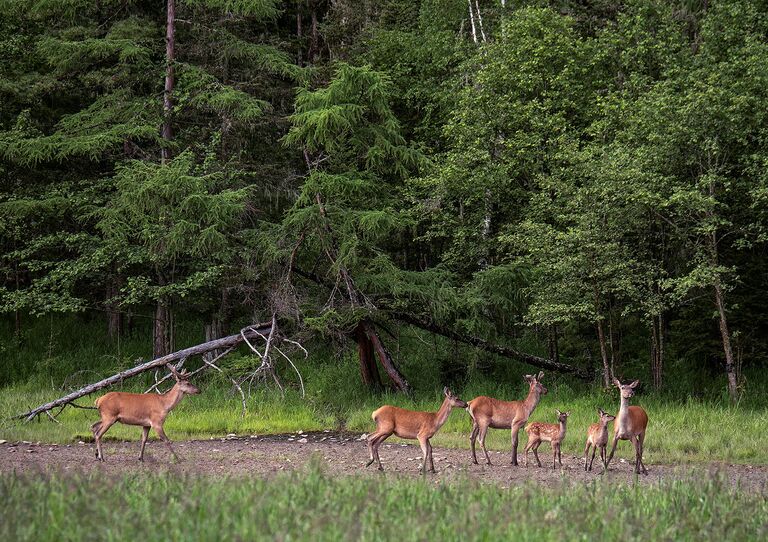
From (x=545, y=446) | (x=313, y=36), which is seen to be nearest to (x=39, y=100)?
(x=313, y=36)

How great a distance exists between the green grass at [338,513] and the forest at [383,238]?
392cm

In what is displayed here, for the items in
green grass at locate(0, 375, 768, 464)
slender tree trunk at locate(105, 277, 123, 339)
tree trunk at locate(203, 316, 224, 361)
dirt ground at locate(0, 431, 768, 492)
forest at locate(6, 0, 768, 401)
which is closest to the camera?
dirt ground at locate(0, 431, 768, 492)

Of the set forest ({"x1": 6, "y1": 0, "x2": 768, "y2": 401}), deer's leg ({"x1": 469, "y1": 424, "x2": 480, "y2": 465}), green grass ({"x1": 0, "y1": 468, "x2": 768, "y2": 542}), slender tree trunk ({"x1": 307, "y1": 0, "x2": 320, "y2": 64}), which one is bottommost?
deer's leg ({"x1": 469, "y1": 424, "x2": 480, "y2": 465})

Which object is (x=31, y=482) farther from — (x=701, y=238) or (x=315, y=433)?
(x=701, y=238)

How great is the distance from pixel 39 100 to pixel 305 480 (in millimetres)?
19594

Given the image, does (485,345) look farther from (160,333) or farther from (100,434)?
(100,434)

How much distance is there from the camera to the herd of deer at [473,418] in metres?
12.3

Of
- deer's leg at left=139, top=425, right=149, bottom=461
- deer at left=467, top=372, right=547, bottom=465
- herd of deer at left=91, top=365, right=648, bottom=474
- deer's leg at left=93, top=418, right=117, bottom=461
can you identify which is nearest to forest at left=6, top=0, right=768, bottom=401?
deer at left=467, top=372, right=547, bottom=465

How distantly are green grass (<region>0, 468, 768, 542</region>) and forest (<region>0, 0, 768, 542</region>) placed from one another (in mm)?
3917

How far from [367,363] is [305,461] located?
25.5 feet

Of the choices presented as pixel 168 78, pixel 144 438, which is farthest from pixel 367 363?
pixel 168 78

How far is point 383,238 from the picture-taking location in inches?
826

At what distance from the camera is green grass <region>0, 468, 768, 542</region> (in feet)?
18.9

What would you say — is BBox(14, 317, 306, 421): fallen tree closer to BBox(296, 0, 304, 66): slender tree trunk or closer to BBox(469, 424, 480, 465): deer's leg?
BBox(469, 424, 480, 465): deer's leg
